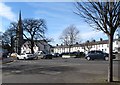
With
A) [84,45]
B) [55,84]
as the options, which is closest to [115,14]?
[55,84]

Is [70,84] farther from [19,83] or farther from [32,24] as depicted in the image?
[32,24]

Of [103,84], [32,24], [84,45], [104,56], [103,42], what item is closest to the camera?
[103,84]

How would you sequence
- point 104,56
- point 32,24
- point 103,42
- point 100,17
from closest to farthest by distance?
point 100,17 → point 104,56 → point 32,24 → point 103,42

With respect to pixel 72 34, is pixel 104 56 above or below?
below

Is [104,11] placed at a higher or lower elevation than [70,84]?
higher

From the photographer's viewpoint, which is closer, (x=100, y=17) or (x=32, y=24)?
(x=100, y=17)

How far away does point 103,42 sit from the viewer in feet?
476

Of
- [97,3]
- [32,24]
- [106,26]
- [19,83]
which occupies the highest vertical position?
[32,24]

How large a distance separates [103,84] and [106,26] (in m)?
3.08

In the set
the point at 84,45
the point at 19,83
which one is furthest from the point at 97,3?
the point at 84,45

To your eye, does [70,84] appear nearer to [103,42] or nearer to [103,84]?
[103,84]

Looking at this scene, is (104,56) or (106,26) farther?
(104,56)

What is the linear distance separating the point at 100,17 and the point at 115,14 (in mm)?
821

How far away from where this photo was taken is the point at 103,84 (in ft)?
48.0
